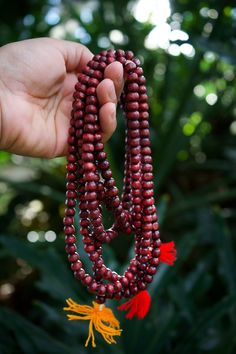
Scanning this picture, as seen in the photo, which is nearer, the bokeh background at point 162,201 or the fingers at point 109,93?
the fingers at point 109,93

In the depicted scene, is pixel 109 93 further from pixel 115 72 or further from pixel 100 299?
pixel 100 299

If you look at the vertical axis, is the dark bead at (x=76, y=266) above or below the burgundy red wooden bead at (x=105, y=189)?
below

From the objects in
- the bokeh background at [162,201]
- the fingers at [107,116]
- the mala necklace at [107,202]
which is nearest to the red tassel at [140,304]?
the mala necklace at [107,202]

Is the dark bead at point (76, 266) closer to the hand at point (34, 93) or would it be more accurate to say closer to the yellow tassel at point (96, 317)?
the yellow tassel at point (96, 317)

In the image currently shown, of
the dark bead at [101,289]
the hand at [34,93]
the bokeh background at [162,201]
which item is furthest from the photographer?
the bokeh background at [162,201]

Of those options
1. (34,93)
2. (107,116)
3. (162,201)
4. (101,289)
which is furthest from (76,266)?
(162,201)

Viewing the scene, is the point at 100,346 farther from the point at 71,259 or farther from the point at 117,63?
the point at 117,63

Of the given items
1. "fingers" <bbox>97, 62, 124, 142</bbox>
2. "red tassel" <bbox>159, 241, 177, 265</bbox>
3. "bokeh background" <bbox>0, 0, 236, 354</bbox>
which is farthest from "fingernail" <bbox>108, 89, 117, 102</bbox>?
"bokeh background" <bbox>0, 0, 236, 354</bbox>
